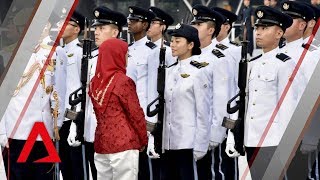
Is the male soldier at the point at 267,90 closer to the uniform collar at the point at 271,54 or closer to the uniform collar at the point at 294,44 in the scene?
the uniform collar at the point at 271,54

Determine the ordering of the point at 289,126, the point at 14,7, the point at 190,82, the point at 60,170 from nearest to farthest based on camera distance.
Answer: the point at 289,126 → the point at 190,82 → the point at 60,170 → the point at 14,7

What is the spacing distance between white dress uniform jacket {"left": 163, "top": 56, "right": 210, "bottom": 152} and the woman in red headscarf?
36.8 inches

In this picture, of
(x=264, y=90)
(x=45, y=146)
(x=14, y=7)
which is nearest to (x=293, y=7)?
(x=264, y=90)

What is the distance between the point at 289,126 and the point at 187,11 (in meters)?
9.90

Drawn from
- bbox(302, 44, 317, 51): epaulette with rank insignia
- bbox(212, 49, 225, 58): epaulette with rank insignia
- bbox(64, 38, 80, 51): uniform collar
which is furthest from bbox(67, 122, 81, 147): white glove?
bbox(302, 44, 317, 51): epaulette with rank insignia

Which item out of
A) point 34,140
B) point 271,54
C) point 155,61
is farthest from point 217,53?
point 34,140

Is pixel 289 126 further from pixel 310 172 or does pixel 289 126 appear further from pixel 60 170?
pixel 60 170

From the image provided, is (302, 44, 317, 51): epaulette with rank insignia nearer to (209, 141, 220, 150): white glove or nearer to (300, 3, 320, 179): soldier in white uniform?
(300, 3, 320, 179): soldier in white uniform

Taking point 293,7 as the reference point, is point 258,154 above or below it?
A: below

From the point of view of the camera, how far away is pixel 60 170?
10141mm

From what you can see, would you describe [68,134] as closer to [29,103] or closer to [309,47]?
[29,103]

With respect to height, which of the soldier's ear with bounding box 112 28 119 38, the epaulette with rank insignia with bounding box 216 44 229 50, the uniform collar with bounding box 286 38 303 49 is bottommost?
the epaulette with rank insignia with bounding box 216 44 229 50

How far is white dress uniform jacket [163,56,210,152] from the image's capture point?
879cm

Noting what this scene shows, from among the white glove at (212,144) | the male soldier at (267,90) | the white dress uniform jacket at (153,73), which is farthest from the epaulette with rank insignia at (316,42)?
the white dress uniform jacket at (153,73)
